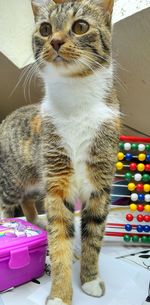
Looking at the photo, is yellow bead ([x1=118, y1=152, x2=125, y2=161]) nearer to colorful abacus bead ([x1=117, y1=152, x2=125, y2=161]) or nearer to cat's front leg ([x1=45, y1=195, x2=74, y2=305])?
colorful abacus bead ([x1=117, y1=152, x2=125, y2=161])

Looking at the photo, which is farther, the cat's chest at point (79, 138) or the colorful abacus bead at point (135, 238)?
the colorful abacus bead at point (135, 238)

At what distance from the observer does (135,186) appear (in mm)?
1176

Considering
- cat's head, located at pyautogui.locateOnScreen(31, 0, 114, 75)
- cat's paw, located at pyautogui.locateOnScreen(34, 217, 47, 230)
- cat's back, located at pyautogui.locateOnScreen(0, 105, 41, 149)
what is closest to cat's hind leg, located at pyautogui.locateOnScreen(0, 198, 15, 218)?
cat's paw, located at pyautogui.locateOnScreen(34, 217, 47, 230)

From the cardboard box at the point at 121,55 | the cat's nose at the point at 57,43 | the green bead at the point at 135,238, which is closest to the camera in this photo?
the cat's nose at the point at 57,43

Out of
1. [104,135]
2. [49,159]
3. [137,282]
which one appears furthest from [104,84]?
[137,282]

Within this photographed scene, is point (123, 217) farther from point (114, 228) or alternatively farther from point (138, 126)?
point (138, 126)

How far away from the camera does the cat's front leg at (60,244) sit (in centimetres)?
77

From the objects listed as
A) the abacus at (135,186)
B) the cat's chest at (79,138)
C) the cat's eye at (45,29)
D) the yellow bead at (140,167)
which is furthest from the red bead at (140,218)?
the cat's eye at (45,29)

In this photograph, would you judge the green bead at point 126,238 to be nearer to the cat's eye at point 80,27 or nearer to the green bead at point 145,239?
the green bead at point 145,239

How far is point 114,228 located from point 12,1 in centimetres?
94

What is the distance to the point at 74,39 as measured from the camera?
739 mm

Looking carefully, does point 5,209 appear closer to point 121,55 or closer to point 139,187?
point 139,187

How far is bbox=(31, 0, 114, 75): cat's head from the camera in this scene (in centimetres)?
73

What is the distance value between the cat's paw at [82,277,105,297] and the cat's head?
0.53 meters
